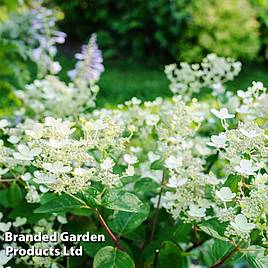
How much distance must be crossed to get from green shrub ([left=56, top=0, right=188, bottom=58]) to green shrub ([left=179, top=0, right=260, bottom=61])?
0.14 meters

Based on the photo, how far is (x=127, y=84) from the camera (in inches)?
202

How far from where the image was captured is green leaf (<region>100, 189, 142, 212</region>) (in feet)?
3.38

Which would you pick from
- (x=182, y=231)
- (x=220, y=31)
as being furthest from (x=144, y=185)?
(x=220, y=31)

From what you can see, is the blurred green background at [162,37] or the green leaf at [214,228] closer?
the green leaf at [214,228]

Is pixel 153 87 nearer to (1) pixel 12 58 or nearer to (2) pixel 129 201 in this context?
(1) pixel 12 58

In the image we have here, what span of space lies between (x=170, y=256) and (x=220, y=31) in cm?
470

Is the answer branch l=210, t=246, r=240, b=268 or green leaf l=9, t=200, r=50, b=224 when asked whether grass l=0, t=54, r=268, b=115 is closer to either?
green leaf l=9, t=200, r=50, b=224

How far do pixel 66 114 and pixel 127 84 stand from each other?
11.4ft

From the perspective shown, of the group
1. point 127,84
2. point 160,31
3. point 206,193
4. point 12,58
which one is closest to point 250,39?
point 160,31

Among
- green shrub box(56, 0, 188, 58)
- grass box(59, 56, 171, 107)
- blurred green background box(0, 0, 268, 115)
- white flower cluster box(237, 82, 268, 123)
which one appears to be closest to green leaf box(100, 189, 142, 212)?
white flower cluster box(237, 82, 268, 123)

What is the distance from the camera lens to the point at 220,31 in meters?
5.65

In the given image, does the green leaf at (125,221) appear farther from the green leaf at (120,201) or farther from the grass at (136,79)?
the grass at (136,79)

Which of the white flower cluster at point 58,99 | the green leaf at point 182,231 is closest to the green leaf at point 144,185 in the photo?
the green leaf at point 182,231

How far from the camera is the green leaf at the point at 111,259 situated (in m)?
1.04
